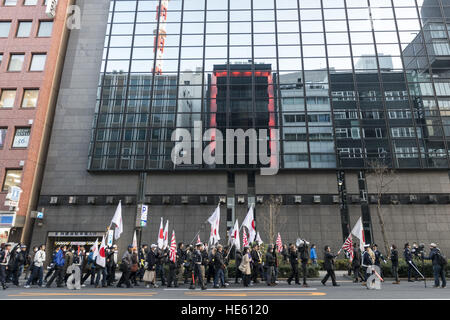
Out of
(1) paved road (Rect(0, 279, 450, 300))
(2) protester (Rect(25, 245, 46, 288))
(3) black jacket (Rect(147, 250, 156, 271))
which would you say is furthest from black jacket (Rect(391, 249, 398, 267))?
(2) protester (Rect(25, 245, 46, 288))

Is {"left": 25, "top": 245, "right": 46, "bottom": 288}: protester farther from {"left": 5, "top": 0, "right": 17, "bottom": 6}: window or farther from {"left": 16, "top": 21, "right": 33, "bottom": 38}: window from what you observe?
{"left": 5, "top": 0, "right": 17, "bottom": 6}: window

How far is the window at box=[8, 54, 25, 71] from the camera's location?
105ft

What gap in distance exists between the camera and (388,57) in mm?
33656

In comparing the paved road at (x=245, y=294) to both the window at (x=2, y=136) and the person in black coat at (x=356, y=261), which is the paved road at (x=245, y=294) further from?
the window at (x=2, y=136)

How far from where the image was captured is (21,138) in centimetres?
2966

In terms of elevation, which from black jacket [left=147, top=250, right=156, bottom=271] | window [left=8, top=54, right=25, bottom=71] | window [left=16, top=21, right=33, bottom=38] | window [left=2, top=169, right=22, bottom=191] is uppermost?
window [left=16, top=21, right=33, bottom=38]

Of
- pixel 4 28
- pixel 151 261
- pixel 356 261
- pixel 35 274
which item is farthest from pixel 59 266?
pixel 4 28

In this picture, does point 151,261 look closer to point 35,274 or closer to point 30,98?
point 35,274

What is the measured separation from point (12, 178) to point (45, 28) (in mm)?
18420

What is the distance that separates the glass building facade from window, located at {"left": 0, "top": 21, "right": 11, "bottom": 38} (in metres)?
11.5

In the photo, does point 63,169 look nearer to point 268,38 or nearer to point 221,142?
point 221,142

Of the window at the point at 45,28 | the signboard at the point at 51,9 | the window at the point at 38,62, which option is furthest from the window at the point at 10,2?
the window at the point at 38,62

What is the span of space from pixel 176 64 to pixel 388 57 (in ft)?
84.9


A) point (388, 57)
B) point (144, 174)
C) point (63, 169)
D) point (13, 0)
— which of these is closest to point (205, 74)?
point (144, 174)
